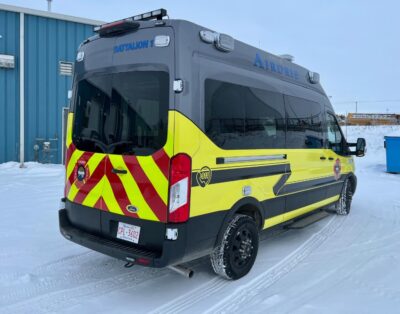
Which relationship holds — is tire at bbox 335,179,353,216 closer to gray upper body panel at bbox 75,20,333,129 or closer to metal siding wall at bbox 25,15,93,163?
gray upper body panel at bbox 75,20,333,129

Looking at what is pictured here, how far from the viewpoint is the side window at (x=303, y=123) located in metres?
4.97

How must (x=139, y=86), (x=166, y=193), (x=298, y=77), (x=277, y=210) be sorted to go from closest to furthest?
(x=166, y=193)
(x=139, y=86)
(x=277, y=210)
(x=298, y=77)

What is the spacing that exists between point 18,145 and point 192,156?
9929 millimetres

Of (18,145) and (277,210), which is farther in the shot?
(18,145)

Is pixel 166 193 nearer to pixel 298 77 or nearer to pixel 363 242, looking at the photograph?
pixel 298 77

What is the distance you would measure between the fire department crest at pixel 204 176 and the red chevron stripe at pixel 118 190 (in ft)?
2.20

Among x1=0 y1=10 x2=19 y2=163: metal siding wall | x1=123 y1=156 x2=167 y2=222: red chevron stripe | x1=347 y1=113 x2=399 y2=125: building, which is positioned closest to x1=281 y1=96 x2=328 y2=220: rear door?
x1=123 y1=156 x2=167 y2=222: red chevron stripe

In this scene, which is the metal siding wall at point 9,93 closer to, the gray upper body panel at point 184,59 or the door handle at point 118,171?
the gray upper body panel at point 184,59

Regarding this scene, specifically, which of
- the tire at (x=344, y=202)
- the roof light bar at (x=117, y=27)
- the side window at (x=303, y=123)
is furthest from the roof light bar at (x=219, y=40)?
A: the tire at (x=344, y=202)

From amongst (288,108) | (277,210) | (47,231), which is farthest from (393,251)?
(47,231)

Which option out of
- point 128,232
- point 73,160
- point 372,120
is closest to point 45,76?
point 73,160

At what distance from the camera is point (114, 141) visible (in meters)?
3.67

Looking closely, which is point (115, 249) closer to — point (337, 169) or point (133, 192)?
point (133, 192)

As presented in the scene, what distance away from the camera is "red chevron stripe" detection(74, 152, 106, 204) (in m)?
3.75
